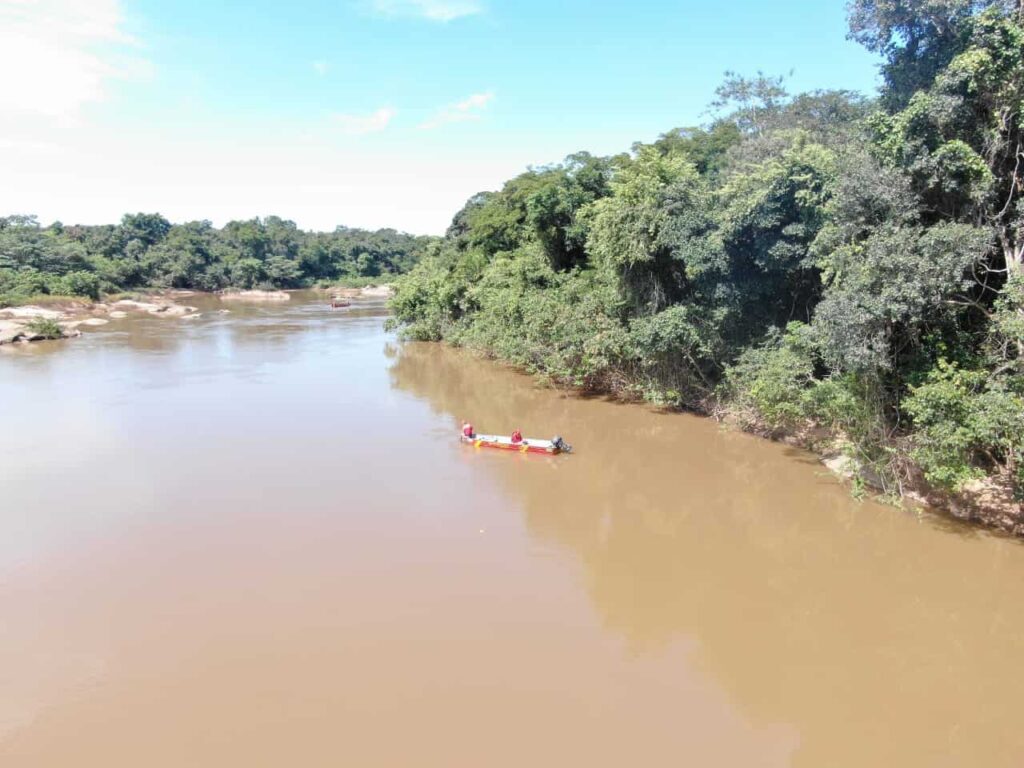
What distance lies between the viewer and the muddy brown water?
613 centimetres

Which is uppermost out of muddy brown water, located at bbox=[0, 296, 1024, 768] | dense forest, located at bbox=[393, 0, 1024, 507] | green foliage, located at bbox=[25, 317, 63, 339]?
dense forest, located at bbox=[393, 0, 1024, 507]

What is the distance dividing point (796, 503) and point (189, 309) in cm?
4597

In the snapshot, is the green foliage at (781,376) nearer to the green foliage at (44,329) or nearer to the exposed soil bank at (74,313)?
the green foliage at (44,329)

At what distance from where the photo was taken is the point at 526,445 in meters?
14.5

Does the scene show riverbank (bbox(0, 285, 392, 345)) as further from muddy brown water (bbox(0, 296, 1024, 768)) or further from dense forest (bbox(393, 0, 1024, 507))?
dense forest (bbox(393, 0, 1024, 507))

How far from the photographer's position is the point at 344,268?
73.1m

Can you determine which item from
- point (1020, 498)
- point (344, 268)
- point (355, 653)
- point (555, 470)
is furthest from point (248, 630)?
point (344, 268)

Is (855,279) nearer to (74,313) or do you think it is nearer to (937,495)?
(937,495)

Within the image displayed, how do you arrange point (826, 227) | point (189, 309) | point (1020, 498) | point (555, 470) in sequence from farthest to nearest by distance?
point (189, 309) < point (555, 470) < point (826, 227) < point (1020, 498)

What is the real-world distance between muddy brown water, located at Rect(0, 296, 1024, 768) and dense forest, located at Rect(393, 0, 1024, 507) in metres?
1.74

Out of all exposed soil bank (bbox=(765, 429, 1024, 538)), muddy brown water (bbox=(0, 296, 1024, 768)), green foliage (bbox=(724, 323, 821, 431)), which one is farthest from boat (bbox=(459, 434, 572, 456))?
exposed soil bank (bbox=(765, 429, 1024, 538))

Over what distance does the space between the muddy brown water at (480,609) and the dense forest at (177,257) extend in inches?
1428

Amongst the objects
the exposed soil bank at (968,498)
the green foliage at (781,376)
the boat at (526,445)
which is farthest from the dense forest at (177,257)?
the exposed soil bank at (968,498)

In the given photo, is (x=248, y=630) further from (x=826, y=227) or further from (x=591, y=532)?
(x=826, y=227)
